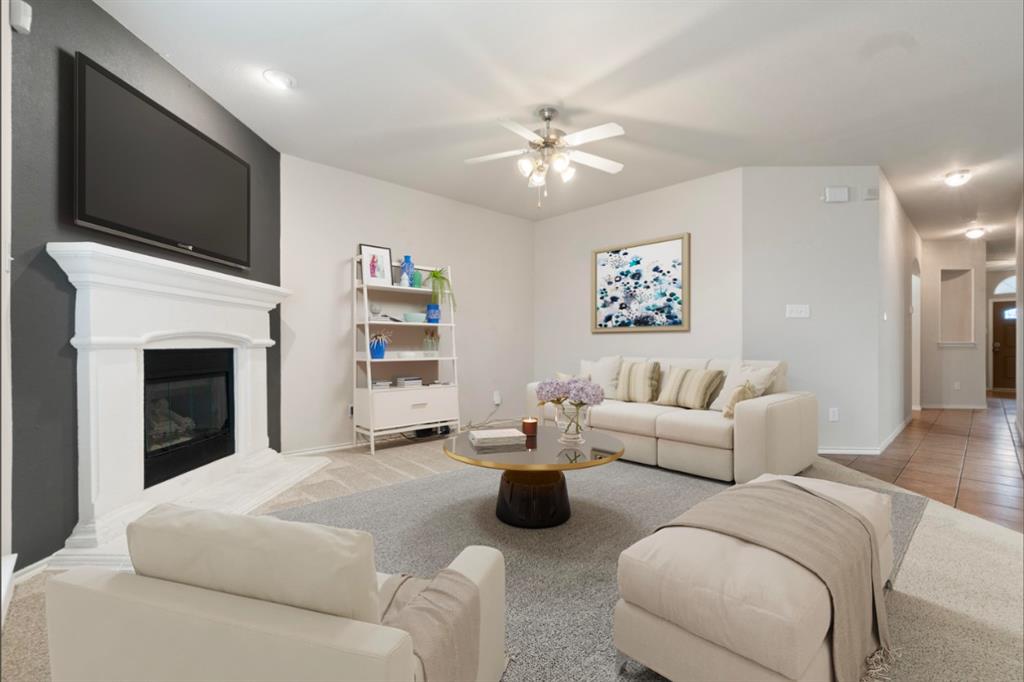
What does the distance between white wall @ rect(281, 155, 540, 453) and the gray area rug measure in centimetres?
149

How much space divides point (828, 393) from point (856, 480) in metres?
1.07

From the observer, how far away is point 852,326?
13.8 feet

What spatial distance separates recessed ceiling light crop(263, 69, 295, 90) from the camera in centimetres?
286

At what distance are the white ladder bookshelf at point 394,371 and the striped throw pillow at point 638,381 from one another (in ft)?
5.32

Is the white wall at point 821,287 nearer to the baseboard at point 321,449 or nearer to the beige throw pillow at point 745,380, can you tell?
the beige throw pillow at point 745,380

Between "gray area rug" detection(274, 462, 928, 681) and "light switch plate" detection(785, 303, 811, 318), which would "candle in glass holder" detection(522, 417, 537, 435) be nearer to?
"gray area rug" detection(274, 462, 928, 681)

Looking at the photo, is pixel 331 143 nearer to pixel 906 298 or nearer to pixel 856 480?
pixel 856 480

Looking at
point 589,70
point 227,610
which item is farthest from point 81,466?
point 589,70

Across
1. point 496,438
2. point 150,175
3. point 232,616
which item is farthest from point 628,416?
point 150,175

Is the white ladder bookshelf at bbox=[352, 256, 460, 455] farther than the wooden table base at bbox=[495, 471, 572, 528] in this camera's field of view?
Yes

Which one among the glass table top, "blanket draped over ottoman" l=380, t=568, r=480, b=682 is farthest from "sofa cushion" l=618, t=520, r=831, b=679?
the glass table top

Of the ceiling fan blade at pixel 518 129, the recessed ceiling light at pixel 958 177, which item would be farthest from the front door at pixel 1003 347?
the ceiling fan blade at pixel 518 129

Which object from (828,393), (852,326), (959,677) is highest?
(852,326)

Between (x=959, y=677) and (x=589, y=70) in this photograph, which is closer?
(x=959, y=677)
